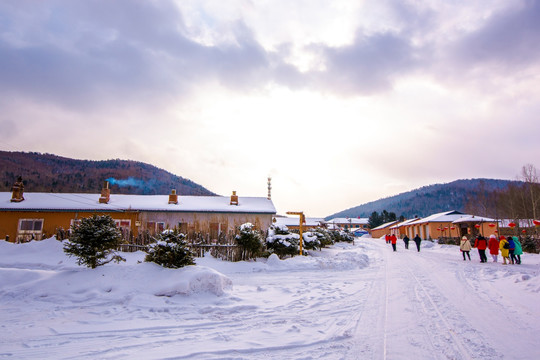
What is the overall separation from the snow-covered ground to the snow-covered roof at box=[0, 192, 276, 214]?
16.5 m

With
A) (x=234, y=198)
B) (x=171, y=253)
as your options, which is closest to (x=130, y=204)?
(x=234, y=198)

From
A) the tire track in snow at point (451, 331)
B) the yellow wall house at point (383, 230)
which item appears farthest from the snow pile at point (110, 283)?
the yellow wall house at point (383, 230)

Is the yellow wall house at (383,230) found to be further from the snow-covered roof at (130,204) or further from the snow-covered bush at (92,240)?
the snow-covered bush at (92,240)

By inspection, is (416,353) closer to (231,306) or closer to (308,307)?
(308,307)

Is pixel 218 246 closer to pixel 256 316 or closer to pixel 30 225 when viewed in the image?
pixel 256 316

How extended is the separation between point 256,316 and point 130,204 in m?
23.1

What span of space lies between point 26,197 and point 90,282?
2482 cm

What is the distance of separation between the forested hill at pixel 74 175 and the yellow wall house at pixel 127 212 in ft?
135

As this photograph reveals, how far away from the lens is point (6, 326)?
5348 millimetres

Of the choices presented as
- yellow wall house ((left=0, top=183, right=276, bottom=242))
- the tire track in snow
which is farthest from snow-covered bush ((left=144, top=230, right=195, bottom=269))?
yellow wall house ((left=0, top=183, right=276, bottom=242))

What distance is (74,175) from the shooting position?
252ft

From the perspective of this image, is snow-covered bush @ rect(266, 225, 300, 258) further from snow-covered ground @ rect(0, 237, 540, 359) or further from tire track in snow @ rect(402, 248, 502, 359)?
tire track in snow @ rect(402, 248, 502, 359)

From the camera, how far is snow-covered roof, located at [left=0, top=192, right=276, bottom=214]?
24383 mm

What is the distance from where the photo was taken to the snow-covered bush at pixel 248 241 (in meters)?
15.6
